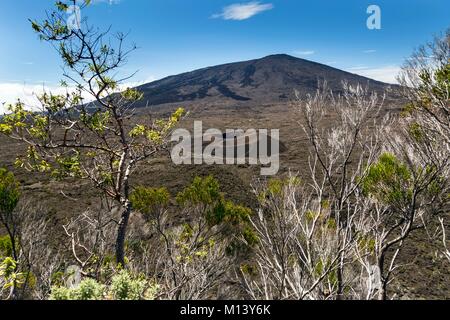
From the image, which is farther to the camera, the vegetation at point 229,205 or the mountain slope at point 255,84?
the mountain slope at point 255,84

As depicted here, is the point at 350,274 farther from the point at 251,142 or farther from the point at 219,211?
the point at 251,142

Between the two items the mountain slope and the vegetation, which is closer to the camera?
the vegetation

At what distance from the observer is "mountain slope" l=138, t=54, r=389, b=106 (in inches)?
5418

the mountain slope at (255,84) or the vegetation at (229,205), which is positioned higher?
the mountain slope at (255,84)

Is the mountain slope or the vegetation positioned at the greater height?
the mountain slope

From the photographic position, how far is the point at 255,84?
164 metres

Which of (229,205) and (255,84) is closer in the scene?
(229,205)

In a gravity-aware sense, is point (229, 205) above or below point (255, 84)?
below

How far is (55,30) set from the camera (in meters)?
4.78

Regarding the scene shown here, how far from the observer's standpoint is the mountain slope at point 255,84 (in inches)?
5418
